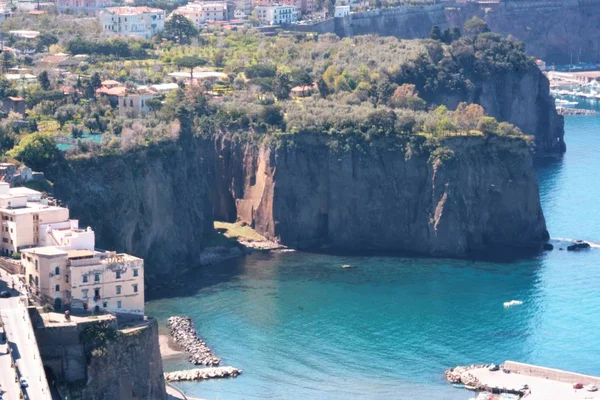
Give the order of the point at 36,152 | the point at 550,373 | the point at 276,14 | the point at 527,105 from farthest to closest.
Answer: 1. the point at 276,14
2. the point at 527,105
3. the point at 36,152
4. the point at 550,373

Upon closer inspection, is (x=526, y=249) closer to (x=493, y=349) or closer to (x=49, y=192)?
(x=493, y=349)

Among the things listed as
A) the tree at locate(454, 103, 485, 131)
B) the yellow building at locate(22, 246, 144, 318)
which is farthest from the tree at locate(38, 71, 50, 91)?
the yellow building at locate(22, 246, 144, 318)

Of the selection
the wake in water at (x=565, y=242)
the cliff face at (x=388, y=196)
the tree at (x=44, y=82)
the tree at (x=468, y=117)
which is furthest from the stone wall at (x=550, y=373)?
the tree at (x=44, y=82)

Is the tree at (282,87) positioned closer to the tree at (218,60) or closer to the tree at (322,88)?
the tree at (322,88)

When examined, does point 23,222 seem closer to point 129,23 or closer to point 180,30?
point 180,30

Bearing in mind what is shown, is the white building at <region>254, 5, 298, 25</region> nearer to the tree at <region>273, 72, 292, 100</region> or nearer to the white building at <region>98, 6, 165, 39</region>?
the white building at <region>98, 6, 165, 39</region>

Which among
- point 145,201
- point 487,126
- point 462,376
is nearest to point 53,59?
point 145,201
